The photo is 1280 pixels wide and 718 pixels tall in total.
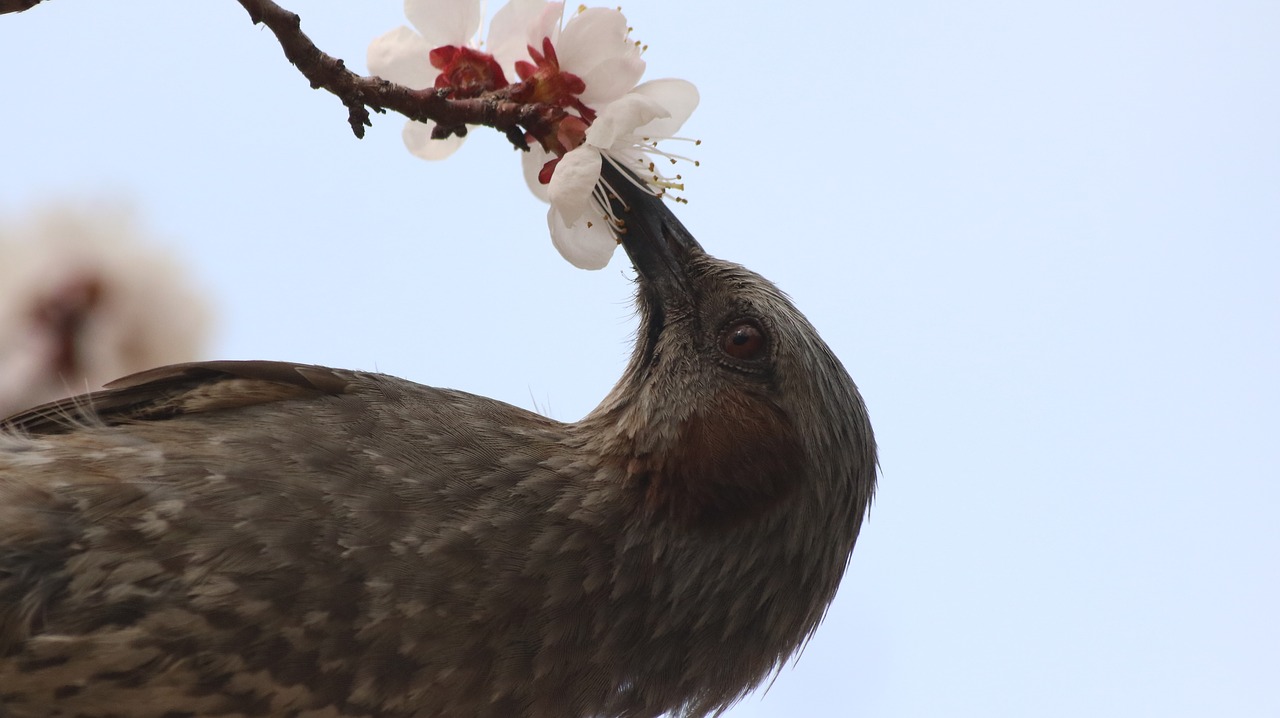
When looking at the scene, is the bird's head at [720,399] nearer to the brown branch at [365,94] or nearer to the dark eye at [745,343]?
the dark eye at [745,343]

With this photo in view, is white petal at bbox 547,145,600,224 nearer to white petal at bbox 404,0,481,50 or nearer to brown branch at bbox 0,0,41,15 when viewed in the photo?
white petal at bbox 404,0,481,50

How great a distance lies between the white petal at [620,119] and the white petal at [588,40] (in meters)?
0.09

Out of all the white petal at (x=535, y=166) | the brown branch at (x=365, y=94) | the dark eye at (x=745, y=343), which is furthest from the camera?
the dark eye at (x=745, y=343)

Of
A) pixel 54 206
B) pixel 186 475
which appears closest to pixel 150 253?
pixel 54 206

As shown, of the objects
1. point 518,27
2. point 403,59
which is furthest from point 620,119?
point 403,59

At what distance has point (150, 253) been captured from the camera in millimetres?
2086

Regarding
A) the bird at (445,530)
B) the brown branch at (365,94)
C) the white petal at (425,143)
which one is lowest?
the bird at (445,530)

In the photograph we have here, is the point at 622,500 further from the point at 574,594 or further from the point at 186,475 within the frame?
the point at 186,475

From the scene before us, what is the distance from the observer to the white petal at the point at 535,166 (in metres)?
1.91

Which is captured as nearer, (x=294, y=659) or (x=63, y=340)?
(x=294, y=659)

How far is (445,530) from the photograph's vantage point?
200cm

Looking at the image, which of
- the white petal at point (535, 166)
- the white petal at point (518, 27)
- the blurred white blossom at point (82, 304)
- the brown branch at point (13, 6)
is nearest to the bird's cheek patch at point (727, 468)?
the white petal at point (535, 166)

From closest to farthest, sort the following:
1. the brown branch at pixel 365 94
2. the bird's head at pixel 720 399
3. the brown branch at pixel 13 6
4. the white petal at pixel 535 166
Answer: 1. the brown branch at pixel 13 6
2. the brown branch at pixel 365 94
3. the white petal at pixel 535 166
4. the bird's head at pixel 720 399

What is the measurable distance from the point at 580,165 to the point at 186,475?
826 mm
